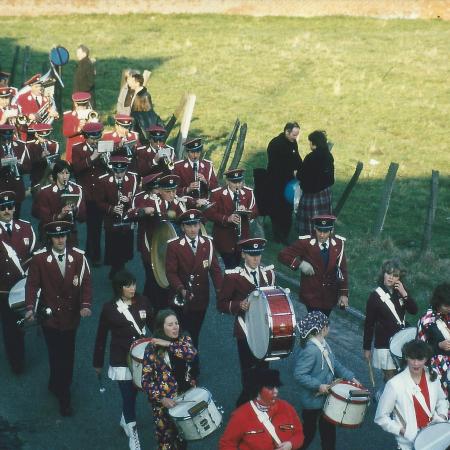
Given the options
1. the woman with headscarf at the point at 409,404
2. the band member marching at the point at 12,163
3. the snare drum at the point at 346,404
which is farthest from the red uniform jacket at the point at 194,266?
the band member marching at the point at 12,163

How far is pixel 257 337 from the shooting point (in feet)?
35.6

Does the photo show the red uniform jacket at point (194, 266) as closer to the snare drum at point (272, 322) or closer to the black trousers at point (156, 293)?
the black trousers at point (156, 293)

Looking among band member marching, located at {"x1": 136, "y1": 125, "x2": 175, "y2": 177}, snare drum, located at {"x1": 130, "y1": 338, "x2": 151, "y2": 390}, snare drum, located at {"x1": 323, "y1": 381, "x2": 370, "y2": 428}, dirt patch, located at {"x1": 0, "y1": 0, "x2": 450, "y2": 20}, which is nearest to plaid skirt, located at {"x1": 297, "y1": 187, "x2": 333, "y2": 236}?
band member marching, located at {"x1": 136, "y1": 125, "x2": 175, "y2": 177}

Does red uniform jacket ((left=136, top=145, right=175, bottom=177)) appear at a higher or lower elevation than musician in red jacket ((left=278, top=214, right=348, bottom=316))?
lower

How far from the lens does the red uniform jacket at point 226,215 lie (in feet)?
46.6

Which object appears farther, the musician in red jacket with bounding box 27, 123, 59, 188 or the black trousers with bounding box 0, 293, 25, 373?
the musician in red jacket with bounding box 27, 123, 59, 188

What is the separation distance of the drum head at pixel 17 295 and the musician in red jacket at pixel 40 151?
4.95 meters

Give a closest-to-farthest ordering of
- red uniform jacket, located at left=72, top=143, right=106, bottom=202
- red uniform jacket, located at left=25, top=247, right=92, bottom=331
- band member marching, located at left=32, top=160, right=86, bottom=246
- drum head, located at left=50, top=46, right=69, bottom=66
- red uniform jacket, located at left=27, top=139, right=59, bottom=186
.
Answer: red uniform jacket, located at left=25, top=247, right=92, bottom=331 < band member marching, located at left=32, top=160, right=86, bottom=246 < red uniform jacket, located at left=72, top=143, right=106, bottom=202 < red uniform jacket, located at left=27, top=139, right=59, bottom=186 < drum head, located at left=50, top=46, right=69, bottom=66

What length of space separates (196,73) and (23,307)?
874 inches

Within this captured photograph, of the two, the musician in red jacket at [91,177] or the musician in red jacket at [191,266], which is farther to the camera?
the musician in red jacket at [91,177]

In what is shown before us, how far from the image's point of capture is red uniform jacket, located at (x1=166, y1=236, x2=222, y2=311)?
12141mm

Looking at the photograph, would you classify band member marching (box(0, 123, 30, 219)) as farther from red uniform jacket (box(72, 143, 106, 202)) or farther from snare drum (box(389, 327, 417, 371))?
snare drum (box(389, 327, 417, 371))

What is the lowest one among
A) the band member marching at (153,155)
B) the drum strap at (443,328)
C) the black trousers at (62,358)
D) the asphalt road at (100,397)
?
the asphalt road at (100,397)

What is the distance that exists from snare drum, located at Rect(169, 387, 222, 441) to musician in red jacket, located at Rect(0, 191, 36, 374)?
3538 millimetres
